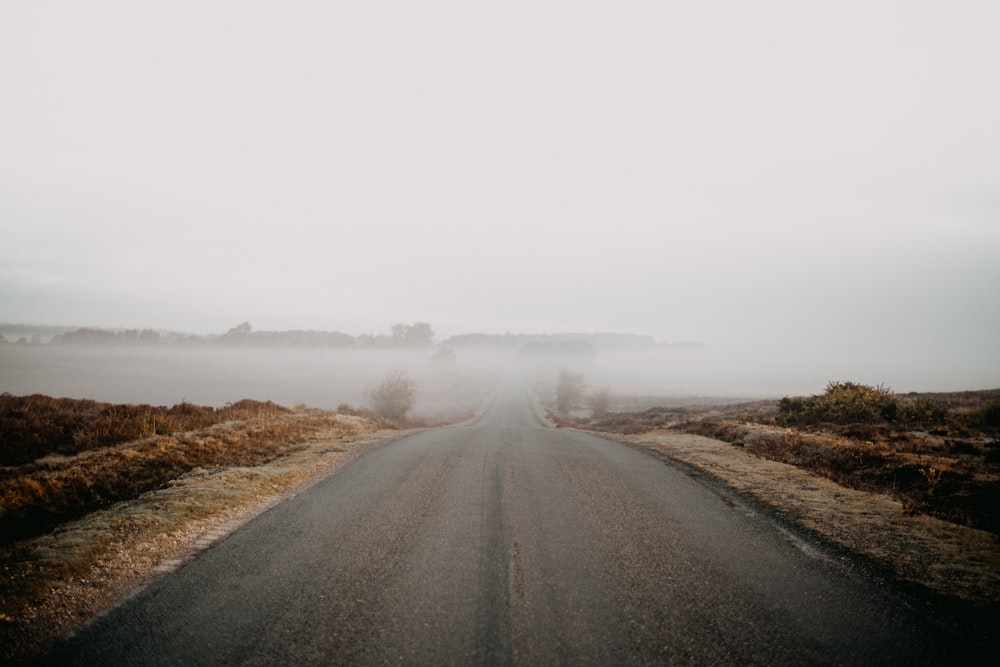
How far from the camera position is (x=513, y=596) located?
498 centimetres

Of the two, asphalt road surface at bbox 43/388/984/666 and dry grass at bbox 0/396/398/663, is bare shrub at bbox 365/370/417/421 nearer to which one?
dry grass at bbox 0/396/398/663

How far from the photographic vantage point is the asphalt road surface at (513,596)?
399cm

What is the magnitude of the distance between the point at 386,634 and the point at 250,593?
198 centimetres

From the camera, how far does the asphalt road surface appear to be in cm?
399

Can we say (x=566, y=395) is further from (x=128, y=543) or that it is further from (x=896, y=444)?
(x=128, y=543)

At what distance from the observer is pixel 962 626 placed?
4.35 meters

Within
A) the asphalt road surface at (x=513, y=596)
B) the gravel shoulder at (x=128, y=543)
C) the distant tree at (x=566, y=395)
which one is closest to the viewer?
the asphalt road surface at (x=513, y=596)

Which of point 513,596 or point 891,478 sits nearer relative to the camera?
point 513,596

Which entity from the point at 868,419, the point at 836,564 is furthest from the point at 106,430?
the point at 868,419

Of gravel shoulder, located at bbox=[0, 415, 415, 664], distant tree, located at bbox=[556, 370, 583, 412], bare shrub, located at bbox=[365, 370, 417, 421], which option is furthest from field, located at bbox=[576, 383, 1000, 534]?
distant tree, located at bbox=[556, 370, 583, 412]

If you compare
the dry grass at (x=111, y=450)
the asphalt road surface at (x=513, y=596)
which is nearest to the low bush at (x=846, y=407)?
the asphalt road surface at (x=513, y=596)

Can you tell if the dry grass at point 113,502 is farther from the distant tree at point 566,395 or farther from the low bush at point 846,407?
the distant tree at point 566,395

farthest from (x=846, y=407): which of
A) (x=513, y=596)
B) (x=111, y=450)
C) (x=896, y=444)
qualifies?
(x=111, y=450)

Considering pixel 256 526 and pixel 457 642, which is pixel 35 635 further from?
pixel 457 642
